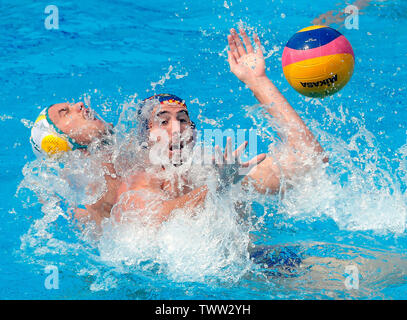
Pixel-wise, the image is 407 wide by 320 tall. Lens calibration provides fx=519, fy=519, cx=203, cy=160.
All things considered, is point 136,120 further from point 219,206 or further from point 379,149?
point 379,149

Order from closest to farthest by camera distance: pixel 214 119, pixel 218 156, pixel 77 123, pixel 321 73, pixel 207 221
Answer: pixel 218 156
pixel 207 221
pixel 321 73
pixel 77 123
pixel 214 119

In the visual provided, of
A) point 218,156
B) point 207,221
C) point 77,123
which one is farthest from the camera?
point 77,123

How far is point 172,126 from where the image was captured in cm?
370

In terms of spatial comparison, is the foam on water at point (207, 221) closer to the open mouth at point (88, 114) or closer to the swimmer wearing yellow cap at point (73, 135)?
the swimmer wearing yellow cap at point (73, 135)

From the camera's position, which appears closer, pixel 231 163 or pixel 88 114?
pixel 231 163

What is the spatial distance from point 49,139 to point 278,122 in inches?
62.5

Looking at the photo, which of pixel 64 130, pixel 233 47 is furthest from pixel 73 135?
pixel 233 47

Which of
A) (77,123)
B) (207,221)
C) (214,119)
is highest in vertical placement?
(214,119)

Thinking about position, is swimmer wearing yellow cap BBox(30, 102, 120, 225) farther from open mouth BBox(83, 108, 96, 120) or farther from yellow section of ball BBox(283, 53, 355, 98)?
yellow section of ball BBox(283, 53, 355, 98)

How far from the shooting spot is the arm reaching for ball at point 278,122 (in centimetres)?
345

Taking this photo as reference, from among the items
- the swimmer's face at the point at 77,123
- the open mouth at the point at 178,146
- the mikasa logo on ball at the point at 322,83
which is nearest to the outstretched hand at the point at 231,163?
the open mouth at the point at 178,146

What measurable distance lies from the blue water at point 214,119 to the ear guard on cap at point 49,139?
2.36 feet

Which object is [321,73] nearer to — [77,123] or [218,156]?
[218,156]
